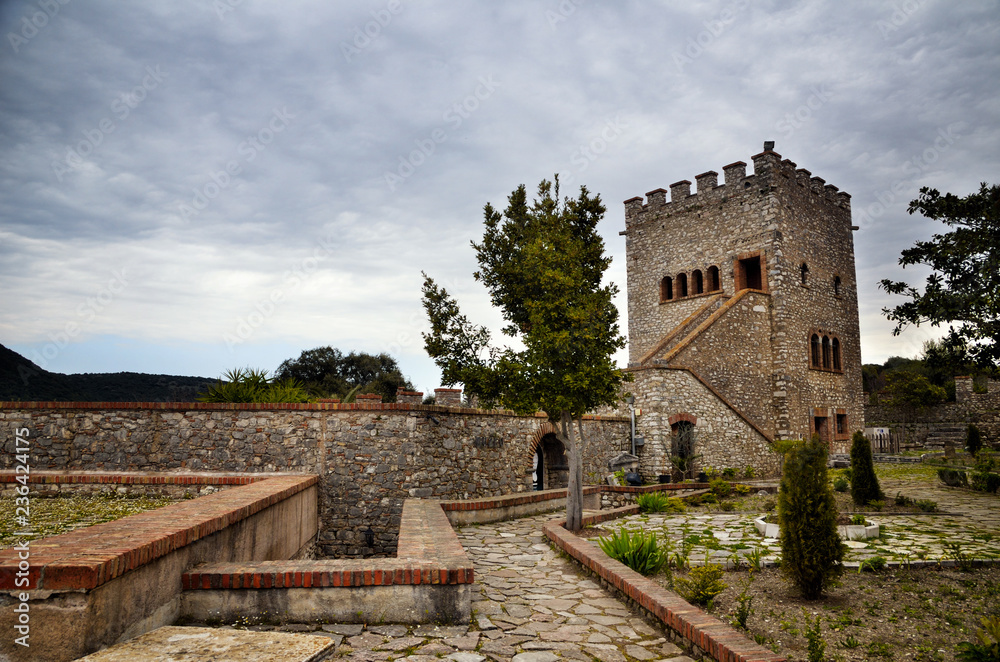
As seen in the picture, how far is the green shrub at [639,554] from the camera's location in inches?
239

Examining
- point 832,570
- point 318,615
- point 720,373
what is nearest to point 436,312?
point 318,615

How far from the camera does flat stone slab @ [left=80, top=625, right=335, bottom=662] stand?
3.19 meters

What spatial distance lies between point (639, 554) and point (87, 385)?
21190mm

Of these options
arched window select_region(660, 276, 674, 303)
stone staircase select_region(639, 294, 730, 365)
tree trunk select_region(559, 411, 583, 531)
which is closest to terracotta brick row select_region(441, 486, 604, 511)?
tree trunk select_region(559, 411, 583, 531)

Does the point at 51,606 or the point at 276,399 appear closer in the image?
the point at 51,606

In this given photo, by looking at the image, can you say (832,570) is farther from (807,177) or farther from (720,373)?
(807,177)

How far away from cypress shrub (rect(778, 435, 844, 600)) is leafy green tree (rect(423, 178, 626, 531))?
335cm

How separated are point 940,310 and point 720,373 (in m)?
11.2

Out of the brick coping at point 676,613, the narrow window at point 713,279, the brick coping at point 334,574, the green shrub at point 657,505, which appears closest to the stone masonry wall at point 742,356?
the narrow window at point 713,279

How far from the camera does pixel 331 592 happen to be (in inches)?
176

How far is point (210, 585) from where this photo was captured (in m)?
4.36

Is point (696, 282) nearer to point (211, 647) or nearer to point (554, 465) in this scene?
point (554, 465)

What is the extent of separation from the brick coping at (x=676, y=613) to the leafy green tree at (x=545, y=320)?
7.41 ft

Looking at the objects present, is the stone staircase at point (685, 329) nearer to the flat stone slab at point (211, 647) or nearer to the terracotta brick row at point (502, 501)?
the terracotta brick row at point (502, 501)
